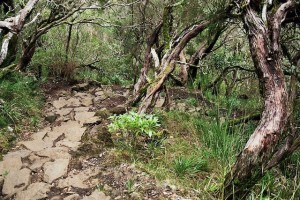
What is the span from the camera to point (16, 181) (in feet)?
13.6

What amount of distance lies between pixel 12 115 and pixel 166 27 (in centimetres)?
317

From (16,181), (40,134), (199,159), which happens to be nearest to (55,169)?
Result: (16,181)

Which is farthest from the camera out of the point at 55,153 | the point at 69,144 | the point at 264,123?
the point at 69,144

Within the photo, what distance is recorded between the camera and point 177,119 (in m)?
5.58

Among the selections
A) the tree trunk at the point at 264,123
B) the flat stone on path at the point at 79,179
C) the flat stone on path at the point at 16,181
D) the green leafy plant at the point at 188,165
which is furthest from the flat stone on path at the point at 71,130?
the tree trunk at the point at 264,123

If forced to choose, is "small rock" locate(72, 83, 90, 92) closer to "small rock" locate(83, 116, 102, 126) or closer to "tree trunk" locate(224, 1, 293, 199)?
"small rock" locate(83, 116, 102, 126)

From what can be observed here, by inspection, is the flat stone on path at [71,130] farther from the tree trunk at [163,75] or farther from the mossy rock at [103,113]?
the tree trunk at [163,75]

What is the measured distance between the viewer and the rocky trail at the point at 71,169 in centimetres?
362

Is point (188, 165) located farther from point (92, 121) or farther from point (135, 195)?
point (92, 121)

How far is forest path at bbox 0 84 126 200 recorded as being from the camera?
3.83m

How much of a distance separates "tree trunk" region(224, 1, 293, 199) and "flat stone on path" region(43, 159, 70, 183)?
2.15m

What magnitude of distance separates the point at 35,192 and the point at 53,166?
2.03 feet

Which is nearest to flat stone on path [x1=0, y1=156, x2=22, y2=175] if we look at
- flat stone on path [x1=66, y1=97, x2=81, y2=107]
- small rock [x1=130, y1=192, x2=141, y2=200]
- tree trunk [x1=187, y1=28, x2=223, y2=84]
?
A: small rock [x1=130, y1=192, x2=141, y2=200]

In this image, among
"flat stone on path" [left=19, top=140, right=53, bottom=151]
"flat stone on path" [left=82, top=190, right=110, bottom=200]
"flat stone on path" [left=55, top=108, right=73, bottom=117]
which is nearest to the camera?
"flat stone on path" [left=82, top=190, right=110, bottom=200]
